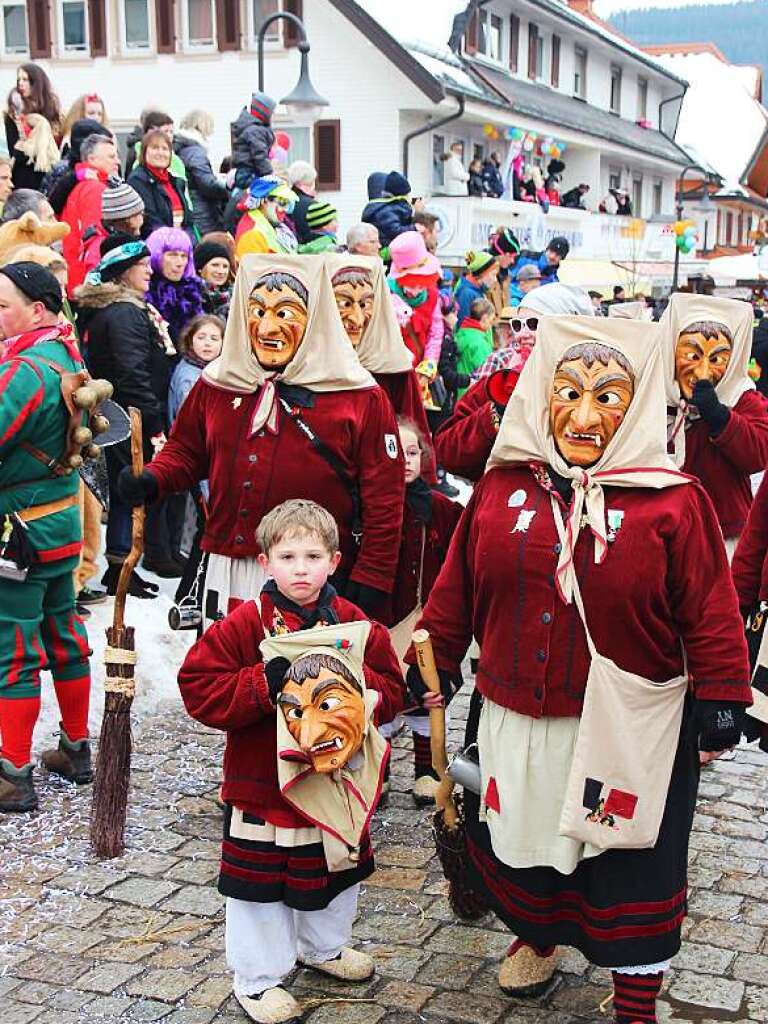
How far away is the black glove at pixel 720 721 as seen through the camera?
12.0ft

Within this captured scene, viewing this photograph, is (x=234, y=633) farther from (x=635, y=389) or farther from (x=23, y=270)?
(x=23, y=270)

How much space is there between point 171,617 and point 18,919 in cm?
129

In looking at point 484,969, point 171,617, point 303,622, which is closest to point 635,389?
point 303,622

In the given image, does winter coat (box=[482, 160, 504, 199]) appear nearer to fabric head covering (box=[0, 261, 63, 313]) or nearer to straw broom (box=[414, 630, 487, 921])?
fabric head covering (box=[0, 261, 63, 313])

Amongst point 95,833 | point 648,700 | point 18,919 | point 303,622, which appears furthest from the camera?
point 95,833

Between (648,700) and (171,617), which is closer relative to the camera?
(648,700)

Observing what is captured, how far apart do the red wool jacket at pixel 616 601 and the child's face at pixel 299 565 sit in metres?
0.46

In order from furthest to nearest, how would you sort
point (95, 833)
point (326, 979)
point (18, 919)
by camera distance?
point (95, 833)
point (18, 919)
point (326, 979)

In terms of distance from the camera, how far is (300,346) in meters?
4.89

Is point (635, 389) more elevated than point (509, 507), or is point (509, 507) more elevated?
point (635, 389)

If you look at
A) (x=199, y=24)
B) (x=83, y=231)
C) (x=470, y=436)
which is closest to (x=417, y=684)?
(x=470, y=436)

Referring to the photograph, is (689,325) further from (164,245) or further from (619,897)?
(164,245)

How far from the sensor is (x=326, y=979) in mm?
4277

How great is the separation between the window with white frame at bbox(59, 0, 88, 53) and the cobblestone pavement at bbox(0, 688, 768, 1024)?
26.1 meters
